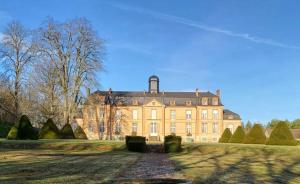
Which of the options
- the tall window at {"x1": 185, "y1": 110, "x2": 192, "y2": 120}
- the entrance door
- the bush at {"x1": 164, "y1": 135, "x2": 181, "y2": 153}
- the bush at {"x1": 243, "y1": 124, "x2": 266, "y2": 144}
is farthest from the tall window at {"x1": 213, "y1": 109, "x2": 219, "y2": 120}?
the bush at {"x1": 164, "y1": 135, "x2": 181, "y2": 153}

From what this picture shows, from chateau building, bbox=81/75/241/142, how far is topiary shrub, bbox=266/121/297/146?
1175 inches

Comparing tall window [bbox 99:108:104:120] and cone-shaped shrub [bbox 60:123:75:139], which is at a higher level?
tall window [bbox 99:108:104:120]

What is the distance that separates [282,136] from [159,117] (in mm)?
31718

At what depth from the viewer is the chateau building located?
60.5m

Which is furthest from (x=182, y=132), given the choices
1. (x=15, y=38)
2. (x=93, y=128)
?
(x=15, y=38)

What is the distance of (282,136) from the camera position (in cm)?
3073

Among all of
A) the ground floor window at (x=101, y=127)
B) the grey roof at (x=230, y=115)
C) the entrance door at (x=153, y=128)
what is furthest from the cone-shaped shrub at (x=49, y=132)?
the grey roof at (x=230, y=115)

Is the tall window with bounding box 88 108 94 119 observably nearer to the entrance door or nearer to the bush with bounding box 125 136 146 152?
the entrance door

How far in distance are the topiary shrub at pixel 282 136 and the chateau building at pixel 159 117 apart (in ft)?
97.9

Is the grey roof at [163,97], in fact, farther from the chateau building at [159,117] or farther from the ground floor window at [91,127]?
the ground floor window at [91,127]

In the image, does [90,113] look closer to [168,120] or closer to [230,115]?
[168,120]

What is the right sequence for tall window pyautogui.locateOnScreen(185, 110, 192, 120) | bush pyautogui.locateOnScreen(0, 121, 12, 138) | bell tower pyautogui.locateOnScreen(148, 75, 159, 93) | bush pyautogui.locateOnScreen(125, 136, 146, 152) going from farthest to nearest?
bell tower pyautogui.locateOnScreen(148, 75, 159, 93)
tall window pyautogui.locateOnScreen(185, 110, 192, 120)
bush pyautogui.locateOnScreen(0, 121, 12, 138)
bush pyautogui.locateOnScreen(125, 136, 146, 152)

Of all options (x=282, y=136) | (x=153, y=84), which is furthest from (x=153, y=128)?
(x=282, y=136)

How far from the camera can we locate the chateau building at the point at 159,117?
60.5m
